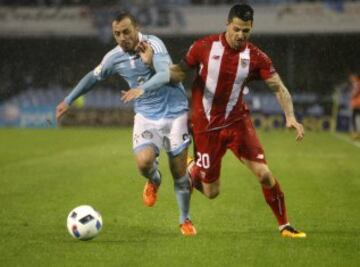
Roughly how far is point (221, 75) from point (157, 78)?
724mm

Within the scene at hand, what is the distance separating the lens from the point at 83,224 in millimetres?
7258

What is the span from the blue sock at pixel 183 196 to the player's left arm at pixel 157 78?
124 cm

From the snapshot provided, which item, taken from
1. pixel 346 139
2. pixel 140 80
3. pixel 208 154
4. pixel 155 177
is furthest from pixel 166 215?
pixel 346 139

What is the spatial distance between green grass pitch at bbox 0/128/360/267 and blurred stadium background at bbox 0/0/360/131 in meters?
12.5

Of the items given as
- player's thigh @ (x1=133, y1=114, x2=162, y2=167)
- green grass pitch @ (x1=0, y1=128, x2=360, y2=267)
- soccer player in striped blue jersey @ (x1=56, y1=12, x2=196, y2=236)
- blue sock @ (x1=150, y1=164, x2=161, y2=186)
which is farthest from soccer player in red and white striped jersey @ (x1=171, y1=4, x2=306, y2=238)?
blue sock @ (x1=150, y1=164, x2=161, y2=186)

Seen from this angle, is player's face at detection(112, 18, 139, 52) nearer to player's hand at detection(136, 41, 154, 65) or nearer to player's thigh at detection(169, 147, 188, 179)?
player's hand at detection(136, 41, 154, 65)

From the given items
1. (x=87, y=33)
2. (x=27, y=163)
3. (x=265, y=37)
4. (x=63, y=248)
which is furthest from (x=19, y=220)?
(x=265, y=37)

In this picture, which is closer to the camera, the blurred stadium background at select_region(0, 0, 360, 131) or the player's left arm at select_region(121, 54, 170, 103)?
the player's left arm at select_region(121, 54, 170, 103)

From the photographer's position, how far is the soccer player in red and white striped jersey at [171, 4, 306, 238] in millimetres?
7469

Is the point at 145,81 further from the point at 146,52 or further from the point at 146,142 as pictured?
the point at 146,142

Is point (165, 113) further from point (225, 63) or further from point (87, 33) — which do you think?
point (87, 33)

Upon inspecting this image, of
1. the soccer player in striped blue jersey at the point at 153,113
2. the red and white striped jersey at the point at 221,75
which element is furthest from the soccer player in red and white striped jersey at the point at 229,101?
the soccer player in striped blue jersey at the point at 153,113

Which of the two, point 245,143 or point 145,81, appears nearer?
point 245,143

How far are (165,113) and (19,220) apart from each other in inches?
83.7
